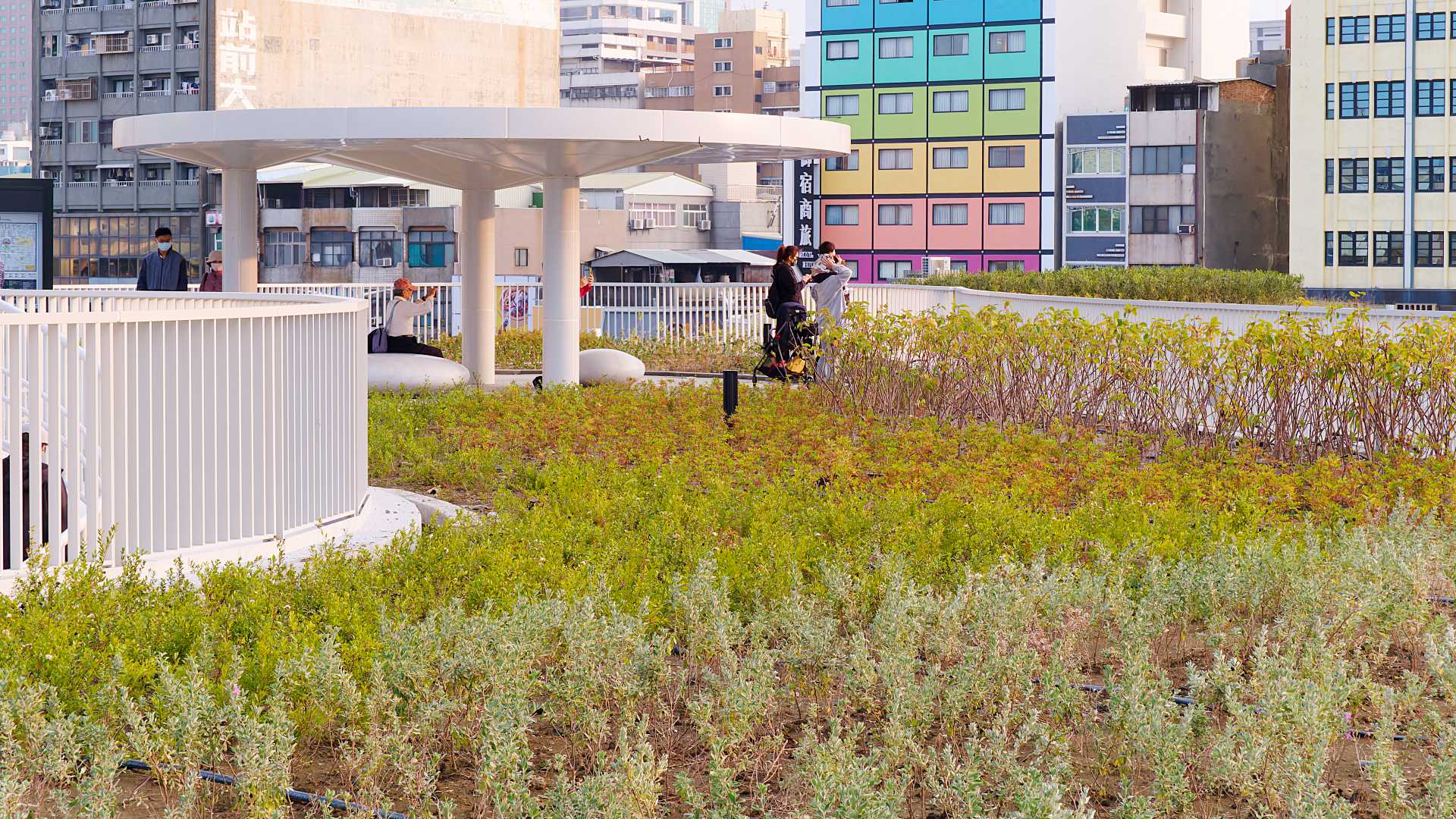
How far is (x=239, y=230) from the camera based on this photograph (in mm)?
20406

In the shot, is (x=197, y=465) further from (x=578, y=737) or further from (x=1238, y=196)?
(x=1238, y=196)

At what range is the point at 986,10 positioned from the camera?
81.6m

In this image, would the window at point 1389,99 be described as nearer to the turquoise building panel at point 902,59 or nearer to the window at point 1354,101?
the window at point 1354,101

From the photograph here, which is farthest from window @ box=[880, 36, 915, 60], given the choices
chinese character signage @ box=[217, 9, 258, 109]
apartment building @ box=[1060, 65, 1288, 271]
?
chinese character signage @ box=[217, 9, 258, 109]

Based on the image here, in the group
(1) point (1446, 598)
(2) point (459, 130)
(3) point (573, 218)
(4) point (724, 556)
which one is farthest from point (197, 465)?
(3) point (573, 218)

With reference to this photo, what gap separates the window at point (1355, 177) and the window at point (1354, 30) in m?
4.67

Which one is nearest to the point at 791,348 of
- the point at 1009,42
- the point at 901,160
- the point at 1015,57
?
the point at 1015,57

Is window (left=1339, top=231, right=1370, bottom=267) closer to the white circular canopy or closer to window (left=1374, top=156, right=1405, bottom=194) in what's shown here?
→ window (left=1374, top=156, right=1405, bottom=194)

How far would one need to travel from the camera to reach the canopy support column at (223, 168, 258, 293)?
66.3ft

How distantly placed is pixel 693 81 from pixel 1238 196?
7772 cm

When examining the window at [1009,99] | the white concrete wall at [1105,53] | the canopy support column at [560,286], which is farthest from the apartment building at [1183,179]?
the canopy support column at [560,286]

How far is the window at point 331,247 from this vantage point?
94438 mm

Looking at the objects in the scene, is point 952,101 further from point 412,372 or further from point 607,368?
point 412,372

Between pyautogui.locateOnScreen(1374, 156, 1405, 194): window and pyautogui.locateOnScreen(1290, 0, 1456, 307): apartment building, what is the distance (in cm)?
4
